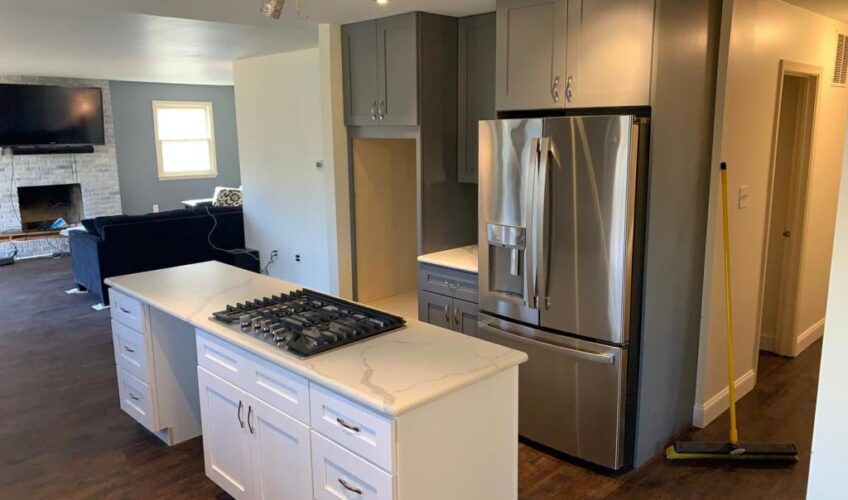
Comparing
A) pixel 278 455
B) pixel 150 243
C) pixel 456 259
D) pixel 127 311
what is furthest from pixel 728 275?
pixel 150 243

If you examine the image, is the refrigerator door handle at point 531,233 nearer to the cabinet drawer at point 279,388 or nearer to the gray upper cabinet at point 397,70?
the gray upper cabinet at point 397,70

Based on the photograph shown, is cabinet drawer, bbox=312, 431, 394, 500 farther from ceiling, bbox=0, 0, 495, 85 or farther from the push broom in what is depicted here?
ceiling, bbox=0, 0, 495, 85

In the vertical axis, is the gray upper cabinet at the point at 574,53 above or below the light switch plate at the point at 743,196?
above

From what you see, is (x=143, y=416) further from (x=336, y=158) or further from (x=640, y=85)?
(x=640, y=85)

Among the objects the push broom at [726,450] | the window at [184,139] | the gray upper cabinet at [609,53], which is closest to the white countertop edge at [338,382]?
the gray upper cabinet at [609,53]

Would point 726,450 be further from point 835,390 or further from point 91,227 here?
point 91,227

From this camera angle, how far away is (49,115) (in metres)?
8.66

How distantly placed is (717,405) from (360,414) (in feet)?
8.20

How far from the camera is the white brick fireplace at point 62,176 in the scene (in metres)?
8.64

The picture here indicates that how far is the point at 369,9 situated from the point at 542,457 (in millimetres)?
2632

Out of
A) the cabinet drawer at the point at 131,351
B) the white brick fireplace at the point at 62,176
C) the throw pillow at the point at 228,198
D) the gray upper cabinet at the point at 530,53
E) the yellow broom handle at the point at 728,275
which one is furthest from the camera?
the white brick fireplace at the point at 62,176

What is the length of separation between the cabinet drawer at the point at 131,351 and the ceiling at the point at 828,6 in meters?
3.99

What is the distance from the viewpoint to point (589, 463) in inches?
122

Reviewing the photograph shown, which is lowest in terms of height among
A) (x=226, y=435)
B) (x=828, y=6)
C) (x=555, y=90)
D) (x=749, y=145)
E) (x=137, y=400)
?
(x=137, y=400)
